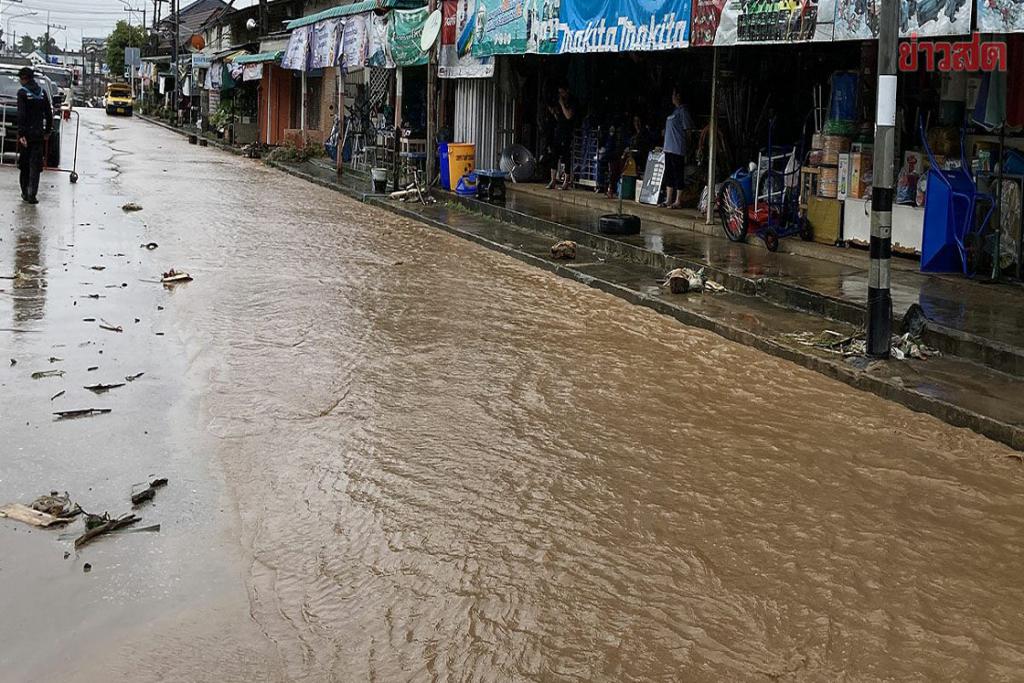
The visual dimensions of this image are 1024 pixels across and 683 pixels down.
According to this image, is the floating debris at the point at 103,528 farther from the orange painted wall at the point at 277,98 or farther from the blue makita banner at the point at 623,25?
the orange painted wall at the point at 277,98

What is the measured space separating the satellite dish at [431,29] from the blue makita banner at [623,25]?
4.80 meters

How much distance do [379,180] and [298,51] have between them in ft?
29.9

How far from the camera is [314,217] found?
18.6m

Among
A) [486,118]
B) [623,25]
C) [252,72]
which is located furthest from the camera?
[252,72]

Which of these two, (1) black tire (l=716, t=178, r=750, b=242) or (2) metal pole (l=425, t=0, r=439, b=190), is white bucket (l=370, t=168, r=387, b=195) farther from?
(1) black tire (l=716, t=178, r=750, b=242)

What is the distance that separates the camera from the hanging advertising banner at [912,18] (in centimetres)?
945

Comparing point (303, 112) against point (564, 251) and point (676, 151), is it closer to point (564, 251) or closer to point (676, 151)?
point (676, 151)

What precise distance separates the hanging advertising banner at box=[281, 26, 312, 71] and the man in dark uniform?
12.3 m

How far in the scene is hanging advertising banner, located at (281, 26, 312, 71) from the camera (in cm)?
2933

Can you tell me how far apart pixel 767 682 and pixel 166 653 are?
2149 millimetres

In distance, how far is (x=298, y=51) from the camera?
2984 cm

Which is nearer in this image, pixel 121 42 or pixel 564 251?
pixel 564 251

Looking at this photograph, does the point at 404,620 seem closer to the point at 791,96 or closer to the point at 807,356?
the point at 807,356

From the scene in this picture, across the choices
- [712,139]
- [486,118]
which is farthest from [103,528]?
[486,118]
